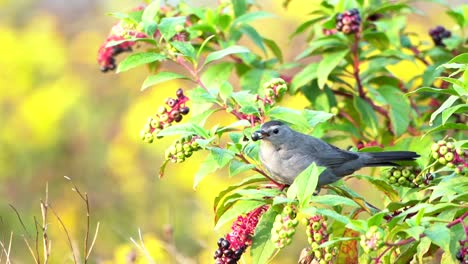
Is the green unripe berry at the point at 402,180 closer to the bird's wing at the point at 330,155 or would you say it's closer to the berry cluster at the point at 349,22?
the bird's wing at the point at 330,155

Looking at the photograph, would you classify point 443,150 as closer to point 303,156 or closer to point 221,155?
point 221,155

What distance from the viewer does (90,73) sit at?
8.34m

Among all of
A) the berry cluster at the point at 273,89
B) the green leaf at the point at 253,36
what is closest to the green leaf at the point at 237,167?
the berry cluster at the point at 273,89

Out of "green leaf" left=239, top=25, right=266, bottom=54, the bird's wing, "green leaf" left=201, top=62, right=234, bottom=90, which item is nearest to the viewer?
the bird's wing

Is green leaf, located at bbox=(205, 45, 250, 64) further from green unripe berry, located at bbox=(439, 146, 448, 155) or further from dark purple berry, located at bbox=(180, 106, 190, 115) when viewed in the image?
green unripe berry, located at bbox=(439, 146, 448, 155)

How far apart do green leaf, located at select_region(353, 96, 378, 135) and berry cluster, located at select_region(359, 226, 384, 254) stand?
1.72 meters

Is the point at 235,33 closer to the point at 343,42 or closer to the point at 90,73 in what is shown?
the point at 343,42

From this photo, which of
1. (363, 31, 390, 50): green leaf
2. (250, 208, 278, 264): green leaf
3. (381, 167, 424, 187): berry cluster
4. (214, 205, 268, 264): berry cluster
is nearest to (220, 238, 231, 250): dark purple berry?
(214, 205, 268, 264): berry cluster

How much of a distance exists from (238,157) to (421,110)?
5.41 ft

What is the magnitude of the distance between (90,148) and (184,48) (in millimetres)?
4410

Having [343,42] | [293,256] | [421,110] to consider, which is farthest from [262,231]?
[293,256]

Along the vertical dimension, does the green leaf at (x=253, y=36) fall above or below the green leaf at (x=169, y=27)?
below

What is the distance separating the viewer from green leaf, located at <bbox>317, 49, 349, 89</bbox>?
12.5ft

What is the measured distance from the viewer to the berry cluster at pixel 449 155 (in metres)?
2.54
